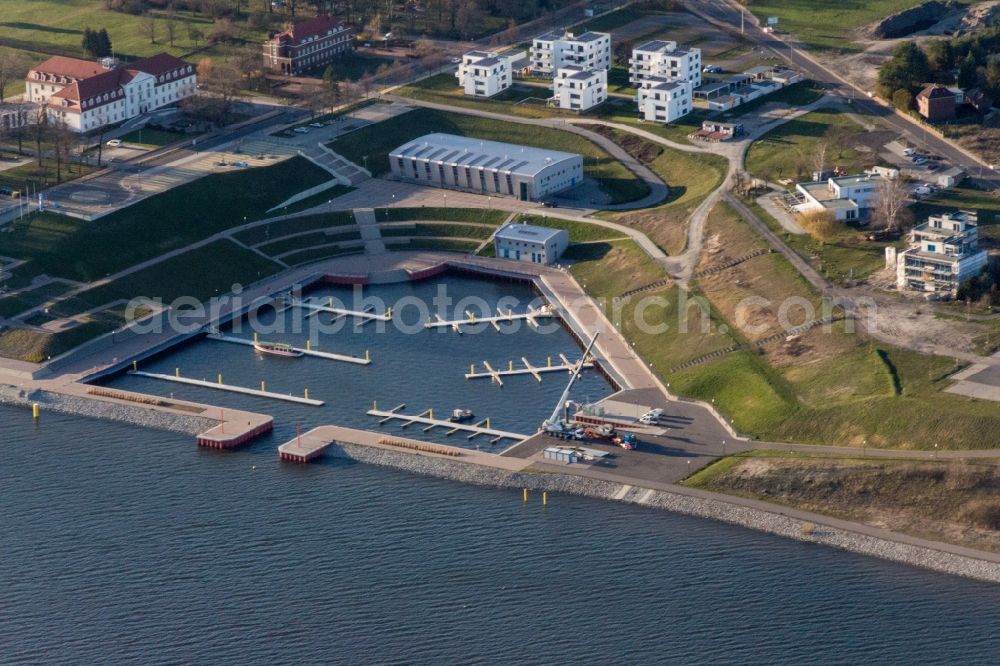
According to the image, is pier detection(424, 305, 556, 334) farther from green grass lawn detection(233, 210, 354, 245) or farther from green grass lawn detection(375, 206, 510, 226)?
green grass lawn detection(233, 210, 354, 245)

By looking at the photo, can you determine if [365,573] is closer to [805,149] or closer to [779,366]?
[779,366]

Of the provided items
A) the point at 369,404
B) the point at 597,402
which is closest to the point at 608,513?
the point at 597,402

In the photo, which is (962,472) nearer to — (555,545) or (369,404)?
(555,545)

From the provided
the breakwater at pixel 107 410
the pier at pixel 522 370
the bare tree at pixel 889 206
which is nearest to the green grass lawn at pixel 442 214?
the pier at pixel 522 370

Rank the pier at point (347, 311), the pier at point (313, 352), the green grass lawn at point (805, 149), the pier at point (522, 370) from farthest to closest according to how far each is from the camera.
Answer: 1. the green grass lawn at point (805, 149)
2. the pier at point (347, 311)
3. the pier at point (313, 352)
4. the pier at point (522, 370)

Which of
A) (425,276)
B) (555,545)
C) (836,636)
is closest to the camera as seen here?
(836,636)

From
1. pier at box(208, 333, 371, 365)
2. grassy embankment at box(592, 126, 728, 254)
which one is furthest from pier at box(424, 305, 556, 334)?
grassy embankment at box(592, 126, 728, 254)

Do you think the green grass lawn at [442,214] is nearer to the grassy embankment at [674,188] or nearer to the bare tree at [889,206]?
the grassy embankment at [674,188]

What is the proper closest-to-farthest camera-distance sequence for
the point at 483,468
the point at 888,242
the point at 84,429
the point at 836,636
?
the point at 836,636, the point at 483,468, the point at 84,429, the point at 888,242
